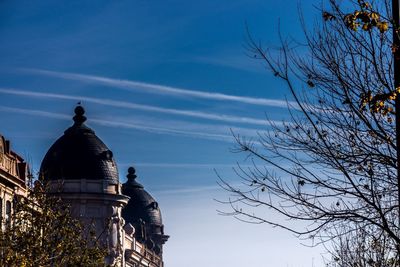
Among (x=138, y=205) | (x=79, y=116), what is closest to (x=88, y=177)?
(x=79, y=116)

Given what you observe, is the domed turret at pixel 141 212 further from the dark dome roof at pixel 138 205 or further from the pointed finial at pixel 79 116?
the pointed finial at pixel 79 116

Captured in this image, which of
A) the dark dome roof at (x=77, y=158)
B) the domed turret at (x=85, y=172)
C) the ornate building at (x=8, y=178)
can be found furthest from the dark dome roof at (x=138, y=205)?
the ornate building at (x=8, y=178)

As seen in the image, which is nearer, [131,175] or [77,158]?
[77,158]

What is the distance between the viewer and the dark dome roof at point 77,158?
87188mm

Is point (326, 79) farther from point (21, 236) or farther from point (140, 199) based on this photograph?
point (140, 199)

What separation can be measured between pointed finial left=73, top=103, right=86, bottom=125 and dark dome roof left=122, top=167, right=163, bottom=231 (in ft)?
95.4

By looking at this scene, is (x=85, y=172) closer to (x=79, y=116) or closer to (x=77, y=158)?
(x=77, y=158)

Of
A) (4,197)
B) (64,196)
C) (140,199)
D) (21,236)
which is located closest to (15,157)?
(4,197)

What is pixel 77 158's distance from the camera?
87.4 meters

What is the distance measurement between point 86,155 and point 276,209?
68736 mm

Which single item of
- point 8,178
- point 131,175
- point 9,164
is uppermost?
point 131,175

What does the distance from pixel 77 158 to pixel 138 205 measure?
3319 centimetres

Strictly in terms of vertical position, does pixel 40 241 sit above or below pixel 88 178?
below

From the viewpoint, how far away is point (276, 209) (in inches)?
766
